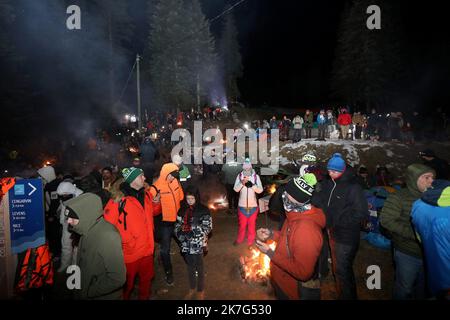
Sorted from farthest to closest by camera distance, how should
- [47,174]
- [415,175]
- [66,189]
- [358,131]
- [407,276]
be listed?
1. [358,131]
2. [47,174]
3. [66,189]
4. [407,276]
5. [415,175]

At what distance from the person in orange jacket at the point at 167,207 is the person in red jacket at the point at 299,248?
2659 millimetres

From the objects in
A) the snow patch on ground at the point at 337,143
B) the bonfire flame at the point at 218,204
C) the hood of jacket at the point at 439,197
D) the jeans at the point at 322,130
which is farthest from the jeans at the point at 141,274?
the jeans at the point at 322,130

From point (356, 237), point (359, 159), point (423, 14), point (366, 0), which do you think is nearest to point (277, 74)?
point (423, 14)

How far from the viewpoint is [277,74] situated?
71875 mm

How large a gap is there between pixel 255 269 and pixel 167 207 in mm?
2114

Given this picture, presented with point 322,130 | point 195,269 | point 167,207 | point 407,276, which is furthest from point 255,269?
point 322,130

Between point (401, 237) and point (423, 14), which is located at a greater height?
point (423, 14)

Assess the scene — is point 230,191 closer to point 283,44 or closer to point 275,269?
point 275,269

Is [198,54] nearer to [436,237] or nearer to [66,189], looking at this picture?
[66,189]

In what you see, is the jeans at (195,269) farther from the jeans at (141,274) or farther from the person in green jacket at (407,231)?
the person in green jacket at (407,231)

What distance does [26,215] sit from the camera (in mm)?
5559

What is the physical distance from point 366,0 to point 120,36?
28521 millimetres

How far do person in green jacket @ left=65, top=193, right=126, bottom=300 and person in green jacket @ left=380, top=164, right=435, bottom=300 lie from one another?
342 centimetres

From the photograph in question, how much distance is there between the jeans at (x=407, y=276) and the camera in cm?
407
